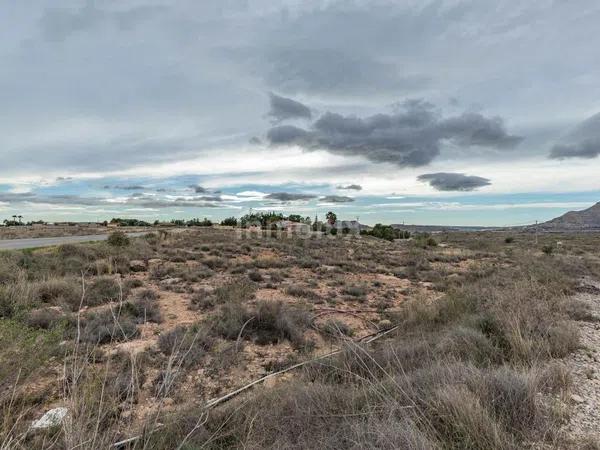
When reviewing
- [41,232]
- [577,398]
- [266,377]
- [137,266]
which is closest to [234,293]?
Answer: [266,377]

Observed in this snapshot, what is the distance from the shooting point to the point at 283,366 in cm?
614

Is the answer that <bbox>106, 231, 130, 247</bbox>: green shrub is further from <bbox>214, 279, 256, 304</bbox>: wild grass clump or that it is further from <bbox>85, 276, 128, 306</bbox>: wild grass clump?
<bbox>214, 279, 256, 304</bbox>: wild grass clump

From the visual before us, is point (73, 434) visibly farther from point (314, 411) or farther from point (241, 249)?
point (241, 249)

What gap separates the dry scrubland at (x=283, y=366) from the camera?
304cm

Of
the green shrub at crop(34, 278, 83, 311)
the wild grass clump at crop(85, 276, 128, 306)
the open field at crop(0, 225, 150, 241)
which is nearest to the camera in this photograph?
the green shrub at crop(34, 278, 83, 311)

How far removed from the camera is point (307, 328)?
8.32 m

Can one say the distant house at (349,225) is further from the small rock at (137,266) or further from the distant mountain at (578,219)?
the distant mountain at (578,219)

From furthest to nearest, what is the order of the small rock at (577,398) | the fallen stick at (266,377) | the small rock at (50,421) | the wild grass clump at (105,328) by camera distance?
the wild grass clump at (105,328) → the small rock at (577,398) → the small rock at (50,421) → the fallen stick at (266,377)

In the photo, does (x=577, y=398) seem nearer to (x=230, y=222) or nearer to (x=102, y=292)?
(x=102, y=292)

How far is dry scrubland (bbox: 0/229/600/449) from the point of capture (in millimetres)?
3045

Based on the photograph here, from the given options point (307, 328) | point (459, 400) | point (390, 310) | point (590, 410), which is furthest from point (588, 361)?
point (390, 310)

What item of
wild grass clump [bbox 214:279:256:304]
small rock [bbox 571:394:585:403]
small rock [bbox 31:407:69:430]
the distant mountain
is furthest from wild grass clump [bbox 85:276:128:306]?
the distant mountain

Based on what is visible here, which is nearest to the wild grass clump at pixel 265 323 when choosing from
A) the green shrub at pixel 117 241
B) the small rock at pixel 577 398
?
the small rock at pixel 577 398

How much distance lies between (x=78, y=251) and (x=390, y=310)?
49.3 ft
